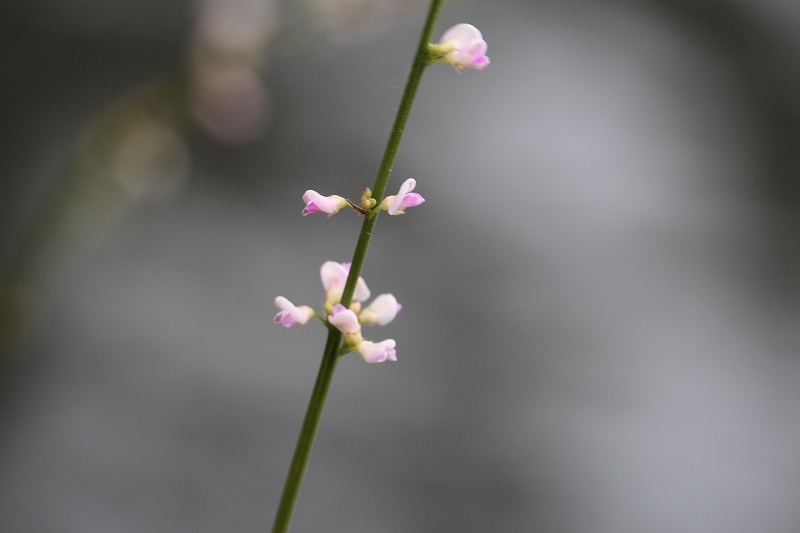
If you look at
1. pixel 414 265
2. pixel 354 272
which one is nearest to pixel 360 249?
pixel 354 272

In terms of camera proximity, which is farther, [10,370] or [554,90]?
[554,90]

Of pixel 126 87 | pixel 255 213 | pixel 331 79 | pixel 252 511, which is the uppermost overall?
pixel 331 79

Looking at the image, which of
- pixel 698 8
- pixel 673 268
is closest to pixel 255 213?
pixel 673 268

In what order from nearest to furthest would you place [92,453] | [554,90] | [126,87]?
[92,453], [126,87], [554,90]

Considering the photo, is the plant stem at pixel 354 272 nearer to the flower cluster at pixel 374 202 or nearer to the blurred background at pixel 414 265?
the flower cluster at pixel 374 202

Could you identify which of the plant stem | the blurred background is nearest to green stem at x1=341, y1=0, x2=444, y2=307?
the plant stem

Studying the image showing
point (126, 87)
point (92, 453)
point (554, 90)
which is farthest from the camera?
point (554, 90)

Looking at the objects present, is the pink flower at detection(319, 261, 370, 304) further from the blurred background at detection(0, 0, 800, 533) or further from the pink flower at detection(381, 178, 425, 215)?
the blurred background at detection(0, 0, 800, 533)

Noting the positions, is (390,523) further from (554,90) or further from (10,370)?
(554,90)
